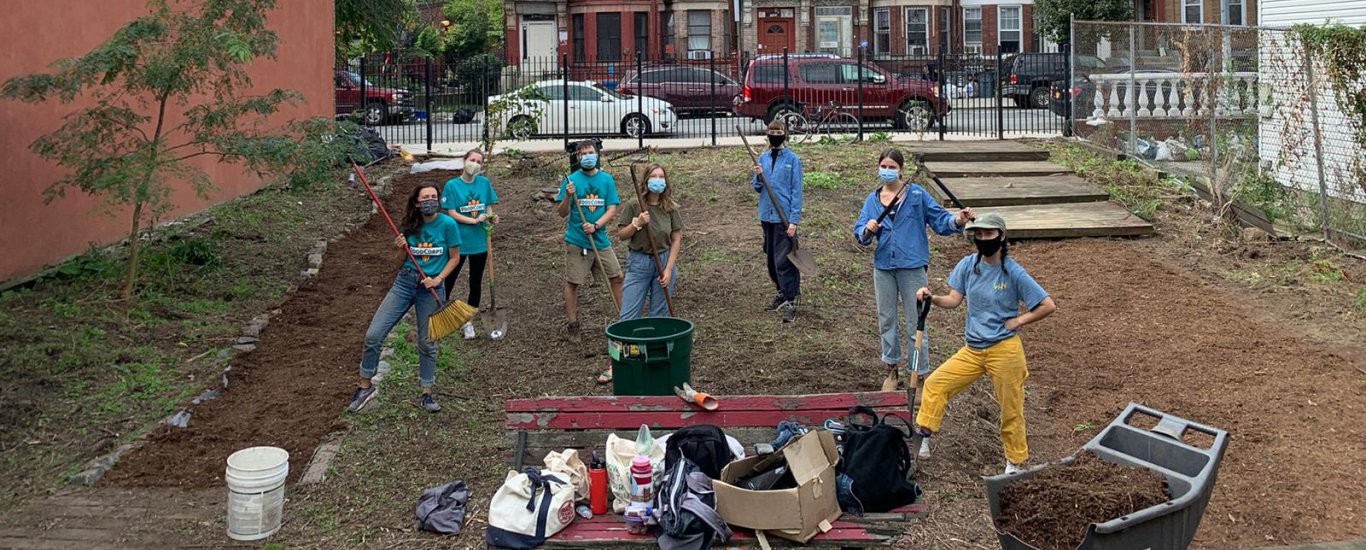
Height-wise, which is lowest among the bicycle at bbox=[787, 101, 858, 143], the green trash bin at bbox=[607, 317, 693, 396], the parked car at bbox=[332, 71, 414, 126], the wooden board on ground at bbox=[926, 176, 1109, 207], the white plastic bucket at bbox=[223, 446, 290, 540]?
the white plastic bucket at bbox=[223, 446, 290, 540]

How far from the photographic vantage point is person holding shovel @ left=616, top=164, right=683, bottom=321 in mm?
8609

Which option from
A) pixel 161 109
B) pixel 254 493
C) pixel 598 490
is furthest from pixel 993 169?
pixel 254 493

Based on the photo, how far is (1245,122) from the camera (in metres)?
13.6

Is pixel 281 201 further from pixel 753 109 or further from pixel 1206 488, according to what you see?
pixel 1206 488

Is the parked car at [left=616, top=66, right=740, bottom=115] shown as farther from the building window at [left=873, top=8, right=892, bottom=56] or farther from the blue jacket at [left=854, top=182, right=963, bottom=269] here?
the building window at [left=873, top=8, right=892, bottom=56]

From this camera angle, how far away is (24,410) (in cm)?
Result: 772

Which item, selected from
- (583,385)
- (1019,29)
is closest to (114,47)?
(583,385)

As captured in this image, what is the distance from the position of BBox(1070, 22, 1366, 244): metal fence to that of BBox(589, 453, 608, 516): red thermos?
9.67 metres

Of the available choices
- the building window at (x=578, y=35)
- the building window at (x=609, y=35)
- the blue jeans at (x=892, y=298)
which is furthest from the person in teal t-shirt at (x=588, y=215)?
the building window at (x=578, y=35)

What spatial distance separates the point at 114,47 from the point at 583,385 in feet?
16.4

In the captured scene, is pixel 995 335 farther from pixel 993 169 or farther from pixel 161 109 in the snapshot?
pixel 993 169

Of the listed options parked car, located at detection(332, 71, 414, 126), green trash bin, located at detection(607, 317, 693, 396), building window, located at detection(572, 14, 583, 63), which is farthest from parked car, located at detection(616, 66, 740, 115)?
building window, located at detection(572, 14, 583, 63)

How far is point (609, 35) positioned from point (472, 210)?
35354 millimetres

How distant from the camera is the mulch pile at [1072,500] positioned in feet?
15.8
